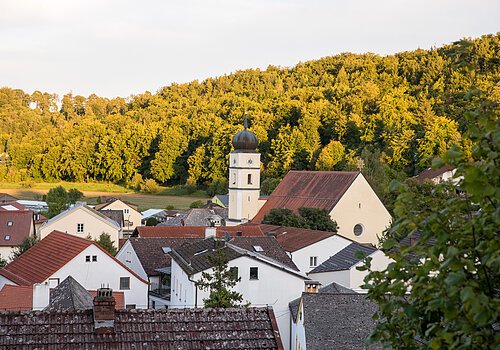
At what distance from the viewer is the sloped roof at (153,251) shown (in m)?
37.7

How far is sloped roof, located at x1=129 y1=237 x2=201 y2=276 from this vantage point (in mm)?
37688

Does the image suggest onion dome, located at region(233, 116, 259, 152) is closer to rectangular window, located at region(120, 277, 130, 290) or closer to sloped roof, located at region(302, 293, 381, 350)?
rectangular window, located at region(120, 277, 130, 290)

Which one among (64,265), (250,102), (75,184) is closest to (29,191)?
(75,184)

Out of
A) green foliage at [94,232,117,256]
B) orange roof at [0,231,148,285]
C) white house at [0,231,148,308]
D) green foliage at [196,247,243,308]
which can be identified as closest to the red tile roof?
green foliage at [94,232,117,256]

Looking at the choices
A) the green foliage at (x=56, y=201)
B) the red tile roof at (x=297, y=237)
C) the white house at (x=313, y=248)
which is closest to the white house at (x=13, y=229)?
the green foliage at (x=56, y=201)

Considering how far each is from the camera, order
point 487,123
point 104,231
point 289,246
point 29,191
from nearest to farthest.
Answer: point 487,123 < point 289,246 < point 104,231 < point 29,191

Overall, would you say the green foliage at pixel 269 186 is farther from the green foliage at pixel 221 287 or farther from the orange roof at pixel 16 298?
the orange roof at pixel 16 298

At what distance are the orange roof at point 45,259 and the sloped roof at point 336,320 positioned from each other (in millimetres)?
10002

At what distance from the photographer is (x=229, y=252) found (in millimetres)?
30344

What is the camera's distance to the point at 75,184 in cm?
11881

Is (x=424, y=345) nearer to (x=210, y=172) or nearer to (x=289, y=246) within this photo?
(x=289, y=246)

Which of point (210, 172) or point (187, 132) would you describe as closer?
point (210, 172)

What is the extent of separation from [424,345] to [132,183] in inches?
4521

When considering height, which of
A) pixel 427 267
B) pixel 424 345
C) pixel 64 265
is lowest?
pixel 424 345
